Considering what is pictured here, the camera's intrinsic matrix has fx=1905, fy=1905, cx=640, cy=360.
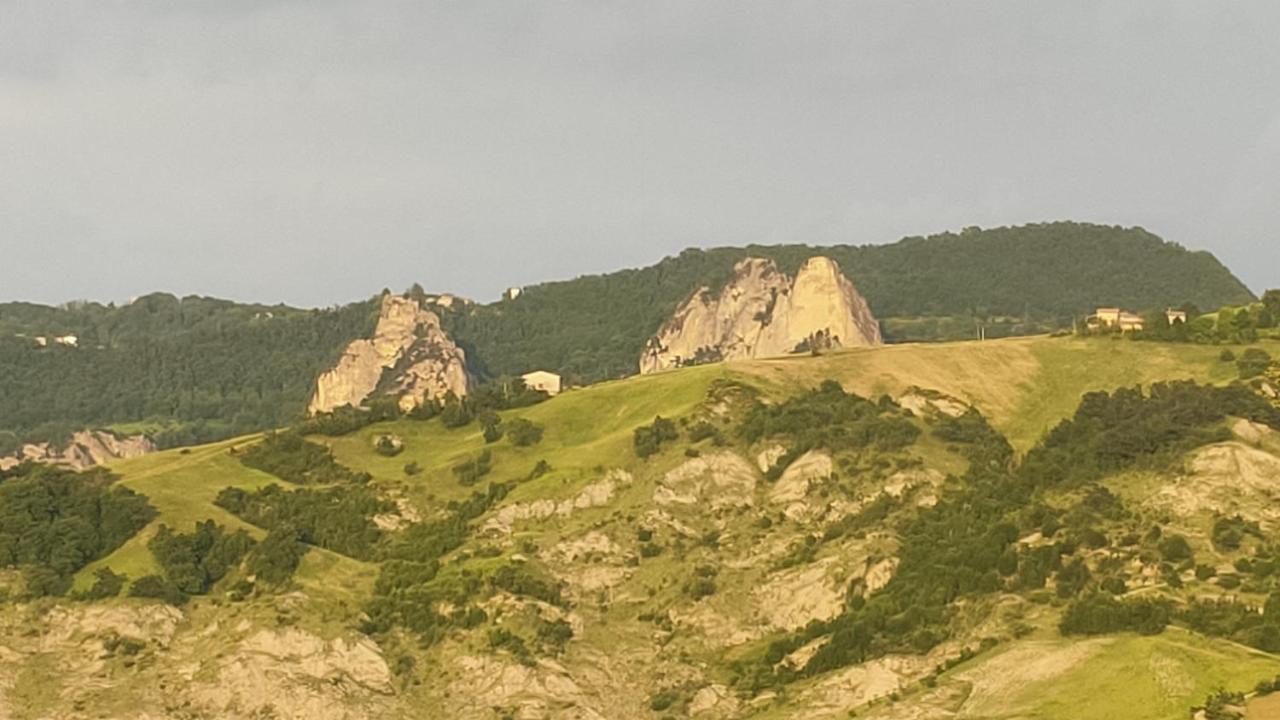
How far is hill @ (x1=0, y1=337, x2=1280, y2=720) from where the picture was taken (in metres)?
115

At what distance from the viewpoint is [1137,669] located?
102750 mm

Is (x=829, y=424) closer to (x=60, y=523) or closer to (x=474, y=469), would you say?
(x=474, y=469)

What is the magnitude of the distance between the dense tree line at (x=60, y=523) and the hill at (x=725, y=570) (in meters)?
1.25

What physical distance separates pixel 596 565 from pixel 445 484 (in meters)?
24.5

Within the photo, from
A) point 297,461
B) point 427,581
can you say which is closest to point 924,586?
point 427,581

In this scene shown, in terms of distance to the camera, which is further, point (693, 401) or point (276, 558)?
point (693, 401)

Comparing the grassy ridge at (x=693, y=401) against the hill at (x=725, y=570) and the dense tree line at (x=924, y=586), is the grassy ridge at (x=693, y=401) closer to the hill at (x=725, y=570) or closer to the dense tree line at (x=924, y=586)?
the hill at (x=725, y=570)

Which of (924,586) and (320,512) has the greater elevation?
(320,512)

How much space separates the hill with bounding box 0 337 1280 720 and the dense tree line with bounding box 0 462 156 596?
125 cm

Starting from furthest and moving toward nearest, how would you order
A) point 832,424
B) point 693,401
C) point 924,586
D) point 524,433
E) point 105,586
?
1. point 524,433
2. point 693,401
3. point 832,424
4. point 105,586
5. point 924,586

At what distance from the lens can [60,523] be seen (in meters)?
139

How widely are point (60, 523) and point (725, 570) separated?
4846 cm

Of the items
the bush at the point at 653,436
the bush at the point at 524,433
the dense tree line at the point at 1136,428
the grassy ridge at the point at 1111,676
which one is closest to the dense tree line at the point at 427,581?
the bush at the point at 524,433

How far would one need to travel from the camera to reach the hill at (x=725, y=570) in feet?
376
